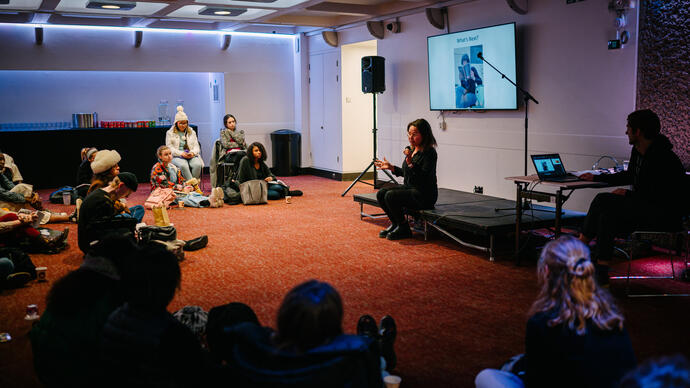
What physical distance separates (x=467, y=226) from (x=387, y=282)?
1.13m

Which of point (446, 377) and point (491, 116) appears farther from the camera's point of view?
point (491, 116)

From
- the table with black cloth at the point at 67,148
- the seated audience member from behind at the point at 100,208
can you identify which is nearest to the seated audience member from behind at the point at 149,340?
the seated audience member from behind at the point at 100,208

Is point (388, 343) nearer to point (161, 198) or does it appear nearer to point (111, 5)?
point (161, 198)

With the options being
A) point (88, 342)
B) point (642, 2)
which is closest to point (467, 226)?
point (642, 2)

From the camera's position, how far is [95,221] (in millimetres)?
4797

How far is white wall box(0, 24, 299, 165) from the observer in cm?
998

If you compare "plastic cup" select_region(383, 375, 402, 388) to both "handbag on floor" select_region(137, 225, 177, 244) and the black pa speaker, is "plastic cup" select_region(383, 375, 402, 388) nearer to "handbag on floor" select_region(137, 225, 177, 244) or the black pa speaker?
"handbag on floor" select_region(137, 225, 177, 244)

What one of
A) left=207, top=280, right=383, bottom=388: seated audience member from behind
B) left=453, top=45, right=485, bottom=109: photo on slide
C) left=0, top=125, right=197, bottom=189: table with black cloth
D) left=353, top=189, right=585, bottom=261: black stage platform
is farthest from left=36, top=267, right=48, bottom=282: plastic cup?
left=0, top=125, right=197, bottom=189: table with black cloth

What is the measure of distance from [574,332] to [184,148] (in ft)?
26.9

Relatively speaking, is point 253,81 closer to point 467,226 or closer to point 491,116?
point 491,116

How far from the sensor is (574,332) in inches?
74.1

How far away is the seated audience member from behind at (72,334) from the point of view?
2.12 metres

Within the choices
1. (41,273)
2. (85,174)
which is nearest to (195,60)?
(85,174)

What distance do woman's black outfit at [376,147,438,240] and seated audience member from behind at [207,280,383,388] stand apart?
4188mm
